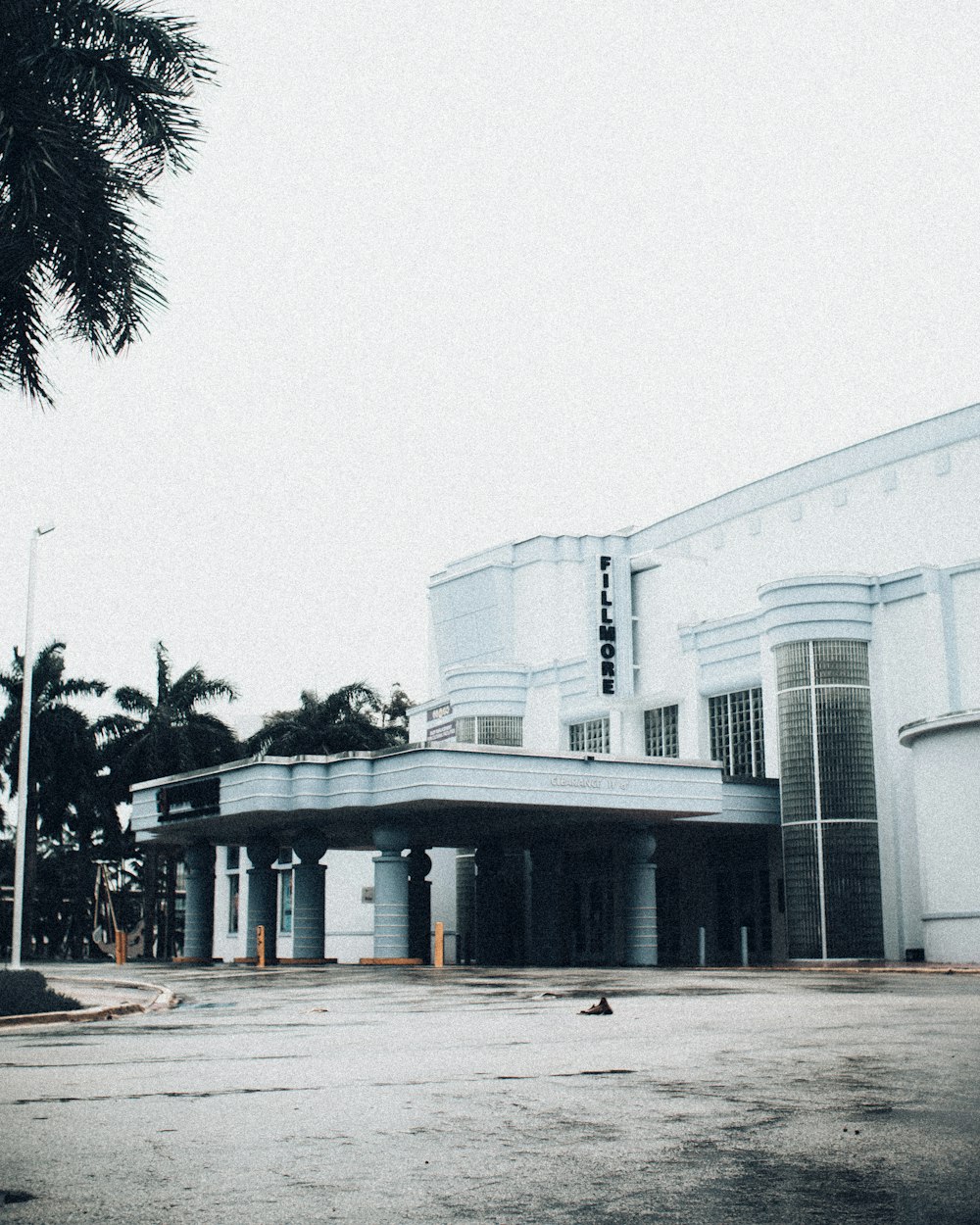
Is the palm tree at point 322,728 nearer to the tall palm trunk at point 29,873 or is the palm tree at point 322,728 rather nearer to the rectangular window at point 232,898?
the rectangular window at point 232,898

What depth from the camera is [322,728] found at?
6256 cm

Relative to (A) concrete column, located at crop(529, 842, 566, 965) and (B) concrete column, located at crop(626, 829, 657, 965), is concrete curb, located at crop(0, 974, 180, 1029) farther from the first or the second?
(A) concrete column, located at crop(529, 842, 566, 965)

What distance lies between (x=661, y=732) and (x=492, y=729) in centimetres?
680

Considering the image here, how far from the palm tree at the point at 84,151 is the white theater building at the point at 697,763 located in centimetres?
1903

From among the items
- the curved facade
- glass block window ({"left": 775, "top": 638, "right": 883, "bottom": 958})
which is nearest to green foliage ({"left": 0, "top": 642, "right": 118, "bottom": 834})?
the curved facade

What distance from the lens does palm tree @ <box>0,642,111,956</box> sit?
60312mm

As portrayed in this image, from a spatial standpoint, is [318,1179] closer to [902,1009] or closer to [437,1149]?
[437,1149]

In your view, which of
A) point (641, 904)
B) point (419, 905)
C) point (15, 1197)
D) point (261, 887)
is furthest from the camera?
point (419, 905)

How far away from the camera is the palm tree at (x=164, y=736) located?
59156mm

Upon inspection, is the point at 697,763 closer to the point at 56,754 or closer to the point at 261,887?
the point at 261,887

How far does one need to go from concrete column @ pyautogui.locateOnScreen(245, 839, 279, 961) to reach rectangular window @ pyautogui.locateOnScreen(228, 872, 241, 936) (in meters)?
14.9

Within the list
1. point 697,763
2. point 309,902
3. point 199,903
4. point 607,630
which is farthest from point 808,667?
point 199,903

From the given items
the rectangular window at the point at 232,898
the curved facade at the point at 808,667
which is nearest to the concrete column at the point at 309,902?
the curved facade at the point at 808,667

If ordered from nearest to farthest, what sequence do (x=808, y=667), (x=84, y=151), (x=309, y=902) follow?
(x=84, y=151) → (x=808, y=667) → (x=309, y=902)
